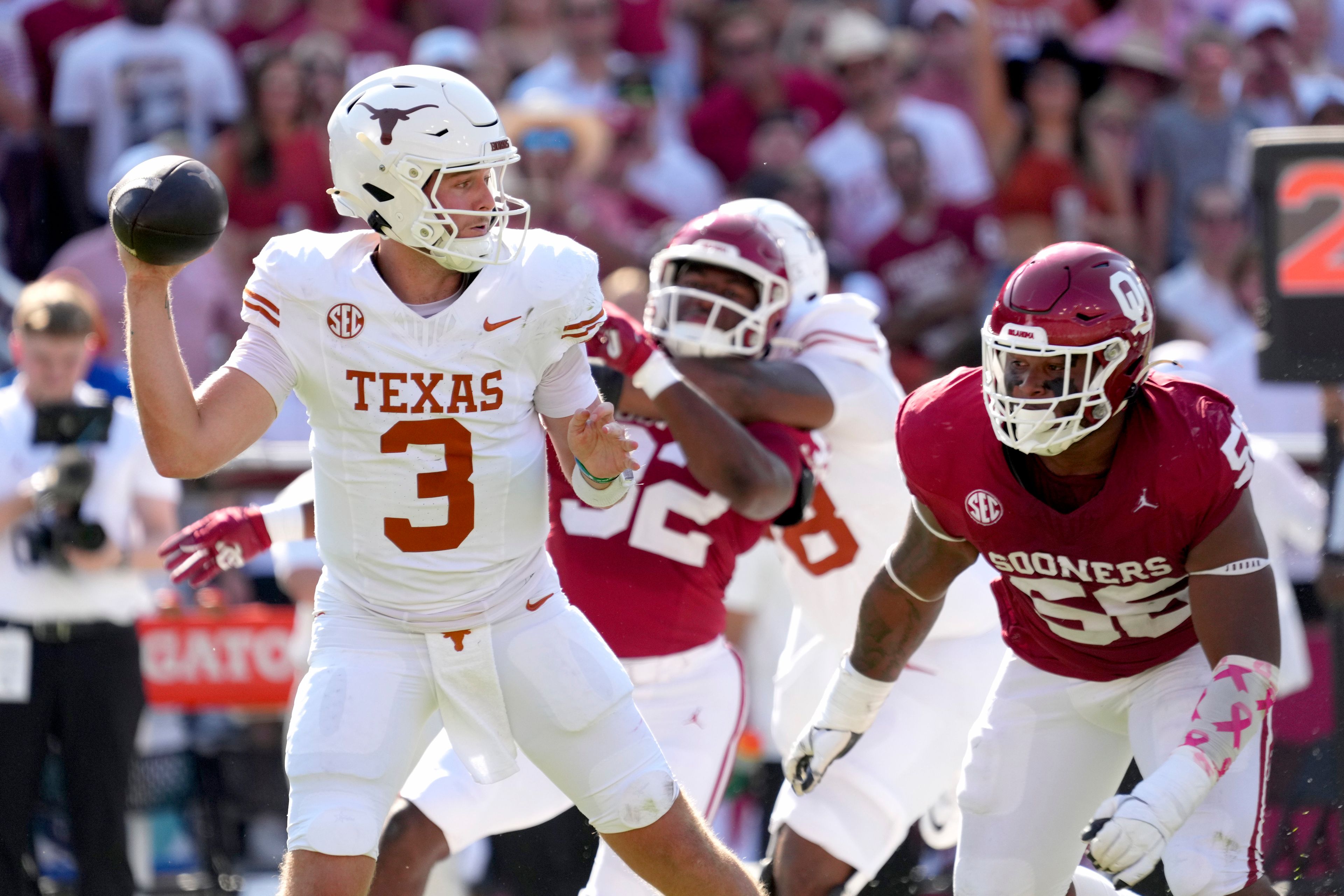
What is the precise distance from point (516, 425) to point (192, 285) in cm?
399

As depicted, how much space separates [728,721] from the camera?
4320mm

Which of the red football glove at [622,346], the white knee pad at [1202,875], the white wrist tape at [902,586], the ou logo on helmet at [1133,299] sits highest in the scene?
the ou logo on helmet at [1133,299]

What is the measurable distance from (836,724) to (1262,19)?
19.0 ft

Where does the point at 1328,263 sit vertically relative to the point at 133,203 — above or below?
below

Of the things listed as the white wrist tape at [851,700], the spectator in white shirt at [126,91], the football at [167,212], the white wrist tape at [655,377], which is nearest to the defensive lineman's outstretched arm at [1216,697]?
the white wrist tape at [851,700]

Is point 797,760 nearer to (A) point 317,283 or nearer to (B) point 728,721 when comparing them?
(B) point 728,721

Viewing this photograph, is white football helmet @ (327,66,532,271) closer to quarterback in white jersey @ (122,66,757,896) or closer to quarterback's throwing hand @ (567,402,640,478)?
quarterback in white jersey @ (122,66,757,896)

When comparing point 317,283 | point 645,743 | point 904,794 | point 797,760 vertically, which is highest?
point 317,283

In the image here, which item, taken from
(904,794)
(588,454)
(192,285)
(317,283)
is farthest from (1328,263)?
(192,285)

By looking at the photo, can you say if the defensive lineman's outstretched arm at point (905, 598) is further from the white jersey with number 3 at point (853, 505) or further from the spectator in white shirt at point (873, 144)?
the spectator in white shirt at point (873, 144)

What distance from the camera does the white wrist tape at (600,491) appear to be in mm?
3482

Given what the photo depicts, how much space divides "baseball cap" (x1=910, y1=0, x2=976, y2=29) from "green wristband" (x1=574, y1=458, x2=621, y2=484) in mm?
5701

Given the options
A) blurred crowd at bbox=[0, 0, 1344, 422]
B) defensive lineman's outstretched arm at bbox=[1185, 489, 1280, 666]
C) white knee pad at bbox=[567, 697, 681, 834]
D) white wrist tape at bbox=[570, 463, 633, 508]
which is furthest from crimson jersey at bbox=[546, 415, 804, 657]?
blurred crowd at bbox=[0, 0, 1344, 422]

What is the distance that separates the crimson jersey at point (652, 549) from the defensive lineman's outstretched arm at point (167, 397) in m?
1.16
